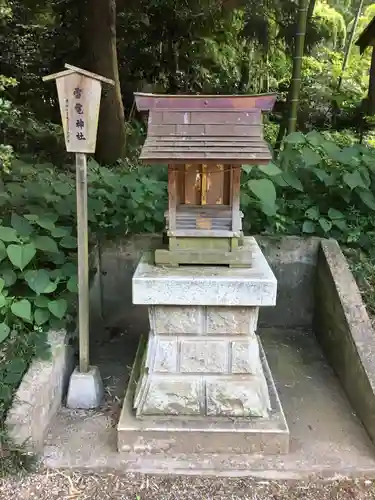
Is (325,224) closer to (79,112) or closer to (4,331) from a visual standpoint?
(79,112)

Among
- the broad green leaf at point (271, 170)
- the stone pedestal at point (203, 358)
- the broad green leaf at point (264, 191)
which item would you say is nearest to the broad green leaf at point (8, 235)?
the stone pedestal at point (203, 358)

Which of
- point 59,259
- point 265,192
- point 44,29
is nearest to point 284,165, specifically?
point 265,192

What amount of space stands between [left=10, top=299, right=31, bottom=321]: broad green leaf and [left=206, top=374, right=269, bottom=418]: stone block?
1.13 metres

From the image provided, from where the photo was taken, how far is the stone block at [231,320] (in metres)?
2.70

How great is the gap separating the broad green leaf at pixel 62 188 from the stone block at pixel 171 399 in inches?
69.5

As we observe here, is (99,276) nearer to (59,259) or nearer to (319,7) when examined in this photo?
(59,259)

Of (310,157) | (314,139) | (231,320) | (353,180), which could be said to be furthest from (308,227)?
(231,320)

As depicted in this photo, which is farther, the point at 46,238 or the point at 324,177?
the point at 324,177

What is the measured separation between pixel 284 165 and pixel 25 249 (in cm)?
245

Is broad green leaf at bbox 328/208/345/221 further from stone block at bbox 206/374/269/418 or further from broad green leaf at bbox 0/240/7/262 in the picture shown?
broad green leaf at bbox 0/240/7/262

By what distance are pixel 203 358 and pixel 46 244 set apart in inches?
49.0

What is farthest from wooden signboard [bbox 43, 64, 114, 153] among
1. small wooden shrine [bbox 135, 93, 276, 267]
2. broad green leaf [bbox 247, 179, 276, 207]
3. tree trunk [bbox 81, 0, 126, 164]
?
tree trunk [bbox 81, 0, 126, 164]

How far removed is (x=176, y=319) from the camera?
2.73 meters

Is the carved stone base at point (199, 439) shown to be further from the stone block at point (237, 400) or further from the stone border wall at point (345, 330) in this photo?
the stone border wall at point (345, 330)
